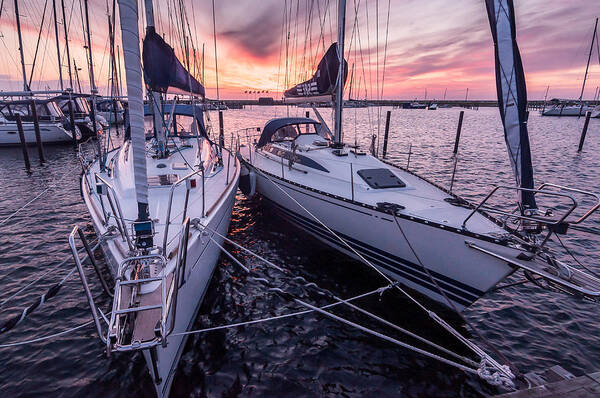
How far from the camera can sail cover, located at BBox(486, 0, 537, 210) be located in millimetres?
4562

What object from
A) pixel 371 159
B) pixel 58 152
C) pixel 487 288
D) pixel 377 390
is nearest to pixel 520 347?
pixel 487 288

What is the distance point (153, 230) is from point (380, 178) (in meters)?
5.37

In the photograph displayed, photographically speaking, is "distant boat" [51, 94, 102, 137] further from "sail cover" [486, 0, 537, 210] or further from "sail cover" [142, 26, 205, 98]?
"sail cover" [486, 0, 537, 210]

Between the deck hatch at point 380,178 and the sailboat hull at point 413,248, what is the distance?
108cm

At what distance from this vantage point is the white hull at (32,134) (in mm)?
20734

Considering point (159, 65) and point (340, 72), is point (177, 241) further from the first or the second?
point (340, 72)

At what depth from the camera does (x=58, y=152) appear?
20.8 meters

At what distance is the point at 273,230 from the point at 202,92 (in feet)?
15.0

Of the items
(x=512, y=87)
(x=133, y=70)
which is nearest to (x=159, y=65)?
(x=133, y=70)

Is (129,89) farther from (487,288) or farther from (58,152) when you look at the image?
(58,152)

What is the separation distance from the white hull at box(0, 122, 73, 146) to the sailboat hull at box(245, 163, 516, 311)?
959 inches

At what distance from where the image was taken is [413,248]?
18.0 ft

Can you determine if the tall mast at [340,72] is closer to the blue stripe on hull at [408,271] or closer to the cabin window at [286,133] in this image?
the cabin window at [286,133]

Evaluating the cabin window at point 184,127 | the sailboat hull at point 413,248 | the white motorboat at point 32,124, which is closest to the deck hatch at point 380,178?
the sailboat hull at point 413,248
